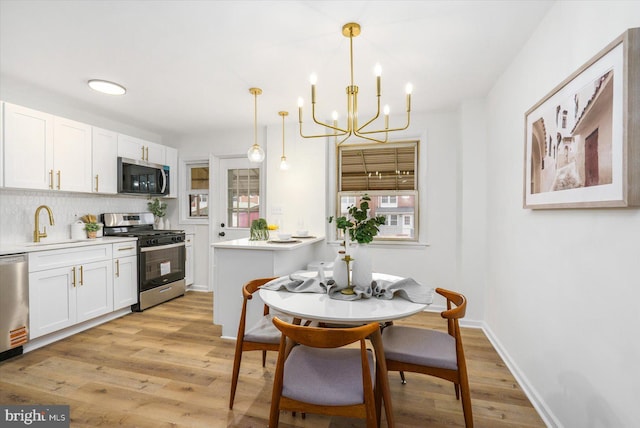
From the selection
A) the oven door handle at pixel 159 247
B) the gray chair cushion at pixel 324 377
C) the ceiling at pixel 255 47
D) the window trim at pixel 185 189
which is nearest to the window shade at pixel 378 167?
the ceiling at pixel 255 47

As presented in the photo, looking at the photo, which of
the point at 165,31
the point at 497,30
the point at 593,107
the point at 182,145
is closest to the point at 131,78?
the point at 165,31

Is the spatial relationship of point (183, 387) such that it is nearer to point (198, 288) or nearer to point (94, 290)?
point (94, 290)

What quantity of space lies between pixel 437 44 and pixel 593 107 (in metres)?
1.24

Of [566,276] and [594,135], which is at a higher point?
[594,135]

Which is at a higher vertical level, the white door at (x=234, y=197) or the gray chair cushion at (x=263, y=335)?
the white door at (x=234, y=197)

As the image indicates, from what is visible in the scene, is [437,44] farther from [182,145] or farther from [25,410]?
[182,145]

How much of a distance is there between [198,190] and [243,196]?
81 centimetres

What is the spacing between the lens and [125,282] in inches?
146

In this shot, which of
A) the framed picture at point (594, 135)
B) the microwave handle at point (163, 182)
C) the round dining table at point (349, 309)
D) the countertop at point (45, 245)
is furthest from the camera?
the microwave handle at point (163, 182)

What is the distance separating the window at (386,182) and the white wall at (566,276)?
1.32 meters

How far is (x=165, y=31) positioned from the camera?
2.15 metres

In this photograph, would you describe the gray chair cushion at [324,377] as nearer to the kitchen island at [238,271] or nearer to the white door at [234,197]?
the kitchen island at [238,271]

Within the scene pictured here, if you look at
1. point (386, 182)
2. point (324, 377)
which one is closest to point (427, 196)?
point (386, 182)

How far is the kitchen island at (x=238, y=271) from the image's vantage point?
298 cm
